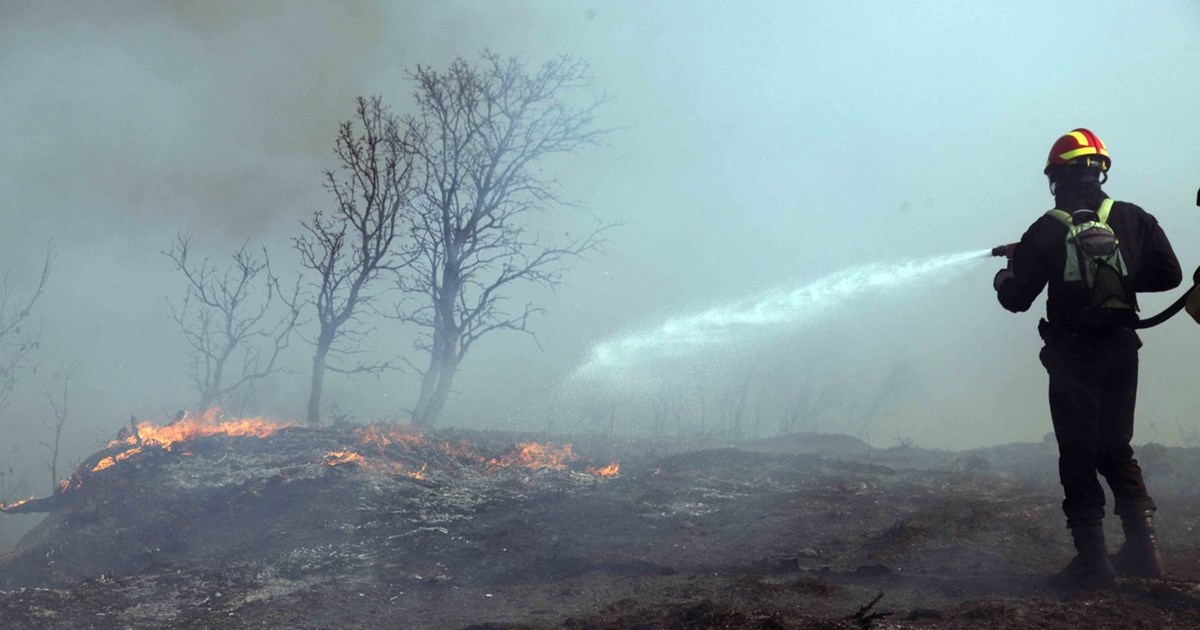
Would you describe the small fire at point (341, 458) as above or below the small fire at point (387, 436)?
below

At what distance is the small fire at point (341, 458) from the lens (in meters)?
9.82

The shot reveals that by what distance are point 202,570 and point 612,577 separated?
3616 millimetres

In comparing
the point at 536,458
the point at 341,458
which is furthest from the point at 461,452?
the point at 341,458

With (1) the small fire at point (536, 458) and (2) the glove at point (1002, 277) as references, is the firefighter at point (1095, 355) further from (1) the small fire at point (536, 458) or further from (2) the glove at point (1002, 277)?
(1) the small fire at point (536, 458)

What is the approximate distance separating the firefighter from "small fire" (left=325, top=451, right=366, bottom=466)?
7579 millimetres

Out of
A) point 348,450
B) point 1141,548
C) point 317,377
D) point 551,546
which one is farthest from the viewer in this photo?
point 317,377

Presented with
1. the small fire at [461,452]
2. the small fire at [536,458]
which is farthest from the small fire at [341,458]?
the small fire at [536,458]

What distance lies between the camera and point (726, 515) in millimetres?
8750

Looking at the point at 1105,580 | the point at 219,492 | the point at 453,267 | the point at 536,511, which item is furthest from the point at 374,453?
the point at 1105,580

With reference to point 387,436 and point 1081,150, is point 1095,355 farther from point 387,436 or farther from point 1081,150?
point 387,436

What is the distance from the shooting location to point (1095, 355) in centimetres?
520

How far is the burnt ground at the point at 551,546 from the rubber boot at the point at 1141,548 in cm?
18

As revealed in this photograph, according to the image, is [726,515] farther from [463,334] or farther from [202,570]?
[463,334]

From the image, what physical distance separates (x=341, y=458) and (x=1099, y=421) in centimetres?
801
